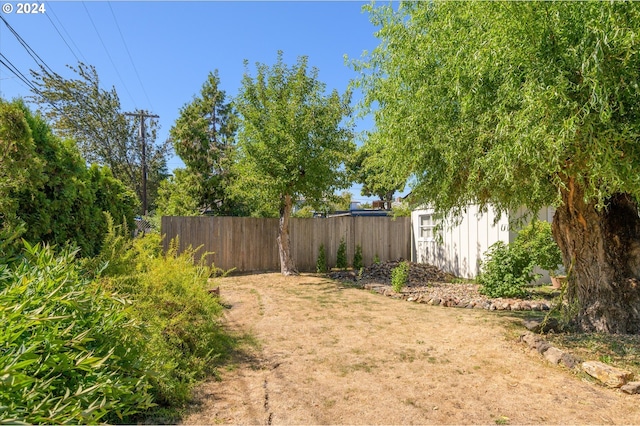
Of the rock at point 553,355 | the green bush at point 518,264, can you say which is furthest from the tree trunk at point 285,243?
the rock at point 553,355

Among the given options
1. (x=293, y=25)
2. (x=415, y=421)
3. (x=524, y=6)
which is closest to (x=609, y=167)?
(x=524, y=6)

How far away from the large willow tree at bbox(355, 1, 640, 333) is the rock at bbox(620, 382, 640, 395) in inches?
60.2

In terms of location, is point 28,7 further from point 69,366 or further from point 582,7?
point 582,7

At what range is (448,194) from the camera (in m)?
4.81

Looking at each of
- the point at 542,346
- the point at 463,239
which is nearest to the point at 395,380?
the point at 542,346

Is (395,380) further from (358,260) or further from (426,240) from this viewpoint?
(426,240)

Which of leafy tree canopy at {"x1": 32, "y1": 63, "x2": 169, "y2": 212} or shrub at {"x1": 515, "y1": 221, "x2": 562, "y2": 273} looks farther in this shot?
leafy tree canopy at {"x1": 32, "y1": 63, "x2": 169, "y2": 212}

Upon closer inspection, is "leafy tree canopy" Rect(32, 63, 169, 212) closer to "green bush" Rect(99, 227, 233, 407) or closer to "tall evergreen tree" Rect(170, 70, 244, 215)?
"tall evergreen tree" Rect(170, 70, 244, 215)

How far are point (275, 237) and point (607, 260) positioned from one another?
8.15 m

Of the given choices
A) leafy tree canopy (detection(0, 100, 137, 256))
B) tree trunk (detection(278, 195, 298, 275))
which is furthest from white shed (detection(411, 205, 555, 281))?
leafy tree canopy (detection(0, 100, 137, 256))

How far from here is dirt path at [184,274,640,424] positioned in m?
2.69

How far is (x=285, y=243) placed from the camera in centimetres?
1023

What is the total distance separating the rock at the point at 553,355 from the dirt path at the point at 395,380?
11cm

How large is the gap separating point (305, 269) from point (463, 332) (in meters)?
6.79
